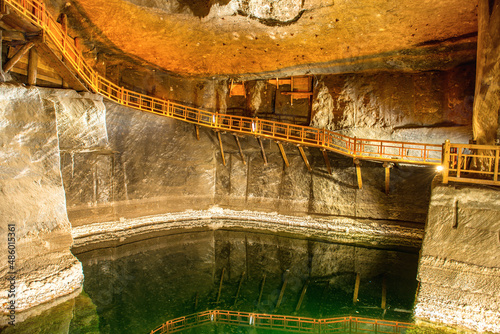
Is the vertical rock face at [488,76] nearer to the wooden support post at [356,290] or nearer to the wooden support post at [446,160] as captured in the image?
the wooden support post at [446,160]

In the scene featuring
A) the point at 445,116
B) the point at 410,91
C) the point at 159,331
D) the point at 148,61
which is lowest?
the point at 159,331

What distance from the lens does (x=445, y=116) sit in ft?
42.9

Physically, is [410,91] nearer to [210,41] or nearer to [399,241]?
[399,241]

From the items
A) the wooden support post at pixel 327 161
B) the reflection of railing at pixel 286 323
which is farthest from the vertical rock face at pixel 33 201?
the wooden support post at pixel 327 161

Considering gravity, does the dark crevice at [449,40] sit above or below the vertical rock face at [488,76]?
above

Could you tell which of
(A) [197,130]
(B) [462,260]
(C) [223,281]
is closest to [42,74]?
(A) [197,130]

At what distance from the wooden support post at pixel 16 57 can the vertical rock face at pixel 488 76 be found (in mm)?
11673

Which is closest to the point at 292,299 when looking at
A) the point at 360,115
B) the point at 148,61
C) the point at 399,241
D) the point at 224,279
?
the point at 224,279

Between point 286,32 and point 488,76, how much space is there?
6.73m

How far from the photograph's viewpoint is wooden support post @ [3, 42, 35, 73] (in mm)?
8281

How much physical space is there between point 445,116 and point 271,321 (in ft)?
37.0

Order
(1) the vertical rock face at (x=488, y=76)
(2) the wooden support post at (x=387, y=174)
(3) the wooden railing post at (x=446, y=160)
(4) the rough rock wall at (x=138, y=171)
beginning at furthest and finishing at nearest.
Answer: (2) the wooden support post at (x=387, y=174) → (4) the rough rock wall at (x=138, y=171) → (1) the vertical rock face at (x=488, y=76) → (3) the wooden railing post at (x=446, y=160)

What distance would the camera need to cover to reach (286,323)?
23.6 ft

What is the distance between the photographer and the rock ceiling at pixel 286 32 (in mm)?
10180
